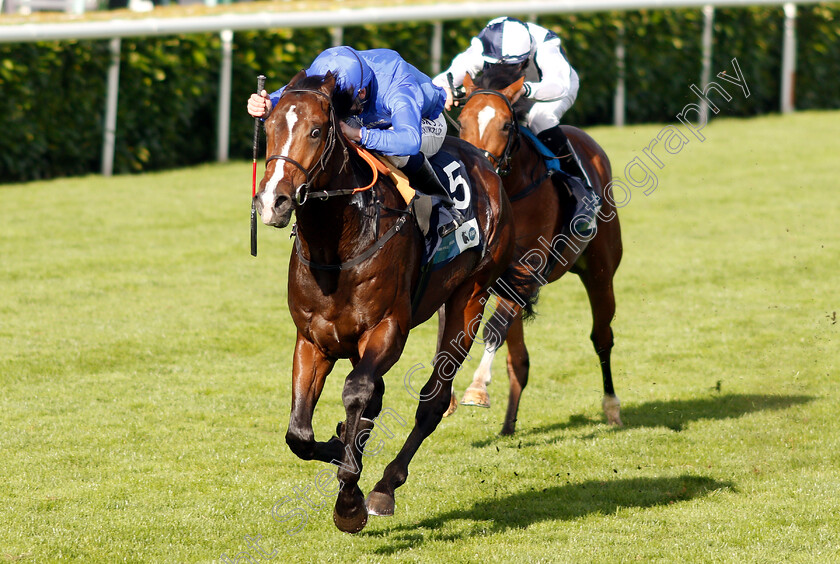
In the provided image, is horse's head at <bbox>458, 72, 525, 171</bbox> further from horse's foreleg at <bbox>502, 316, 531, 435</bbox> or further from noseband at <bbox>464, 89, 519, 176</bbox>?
horse's foreleg at <bbox>502, 316, 531, 435</bbox>

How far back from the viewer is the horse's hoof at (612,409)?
22.1 feet

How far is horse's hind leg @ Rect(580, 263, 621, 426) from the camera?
677 cm

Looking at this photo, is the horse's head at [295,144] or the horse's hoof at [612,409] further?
the horse's hoof at [612,409]

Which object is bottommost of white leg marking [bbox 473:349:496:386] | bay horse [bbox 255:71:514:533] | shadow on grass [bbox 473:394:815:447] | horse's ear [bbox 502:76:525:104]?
shadow on grass [bbox 473:394:815:447]

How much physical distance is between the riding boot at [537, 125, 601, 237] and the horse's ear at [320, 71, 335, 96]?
8.62 ft

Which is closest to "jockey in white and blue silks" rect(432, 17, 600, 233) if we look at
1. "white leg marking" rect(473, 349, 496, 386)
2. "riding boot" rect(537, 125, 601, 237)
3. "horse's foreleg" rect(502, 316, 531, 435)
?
"riding boot" rect(537, 125, 601, 237)

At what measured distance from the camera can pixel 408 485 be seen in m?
5.46

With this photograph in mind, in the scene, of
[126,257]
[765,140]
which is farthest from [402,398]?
[765,140]

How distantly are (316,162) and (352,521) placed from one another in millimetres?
1432

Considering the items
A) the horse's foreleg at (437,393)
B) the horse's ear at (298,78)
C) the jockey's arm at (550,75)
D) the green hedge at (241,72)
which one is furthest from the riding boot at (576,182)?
the green hedge at (241,72)

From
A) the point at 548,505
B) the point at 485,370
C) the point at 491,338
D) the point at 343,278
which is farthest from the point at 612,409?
the point at 343,278

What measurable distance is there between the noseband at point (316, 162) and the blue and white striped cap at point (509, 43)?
2.40 m

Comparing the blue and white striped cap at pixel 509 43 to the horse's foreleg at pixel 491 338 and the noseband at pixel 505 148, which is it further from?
the horse's foreleg at pixel 491 338

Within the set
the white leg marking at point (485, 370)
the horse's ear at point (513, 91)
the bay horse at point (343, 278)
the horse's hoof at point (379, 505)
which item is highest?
the horse's ear at point (513, 91)
